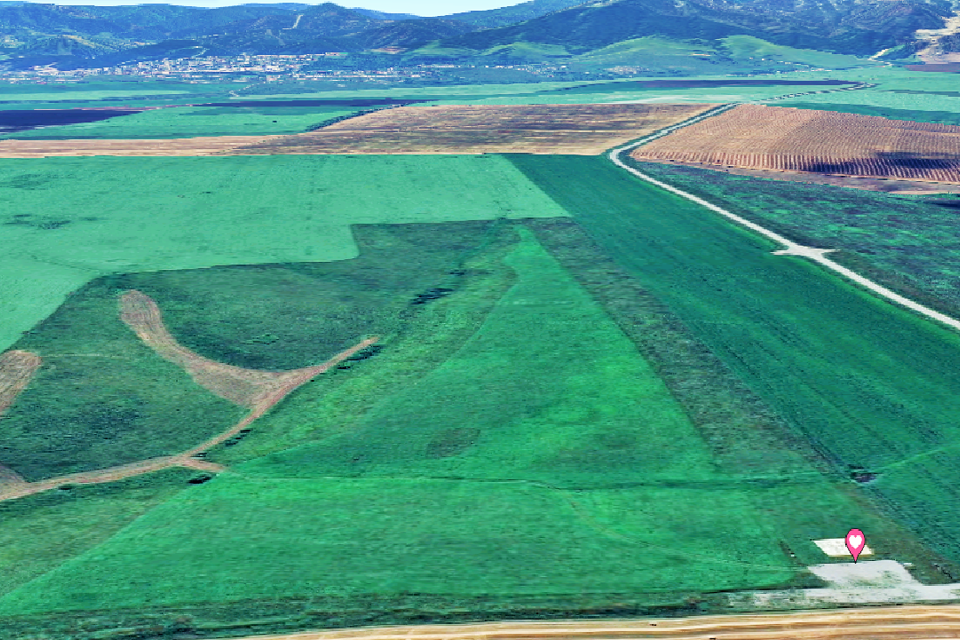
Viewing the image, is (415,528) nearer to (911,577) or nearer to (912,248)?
(911,577)

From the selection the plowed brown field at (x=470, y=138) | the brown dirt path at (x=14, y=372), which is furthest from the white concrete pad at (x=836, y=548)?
the plowed brown field at (x=470, y=138)

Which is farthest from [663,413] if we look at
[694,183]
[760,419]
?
[694,183]

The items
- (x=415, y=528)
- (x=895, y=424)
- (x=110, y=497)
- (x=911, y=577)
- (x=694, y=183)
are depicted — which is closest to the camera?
(x=911, y=577)

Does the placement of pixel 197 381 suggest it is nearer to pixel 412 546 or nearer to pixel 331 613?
pixel 412 546

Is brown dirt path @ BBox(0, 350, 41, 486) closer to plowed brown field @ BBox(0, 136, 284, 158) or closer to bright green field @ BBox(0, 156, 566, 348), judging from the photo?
bright green field @ BBox(0, 156, 566, 348)

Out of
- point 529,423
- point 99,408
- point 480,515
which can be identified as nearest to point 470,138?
point 99,408

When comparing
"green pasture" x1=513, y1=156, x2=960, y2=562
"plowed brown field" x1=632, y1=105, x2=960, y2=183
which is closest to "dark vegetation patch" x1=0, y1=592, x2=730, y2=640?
"green pasture" x1=513, y1=156, x2=960, y2=562
